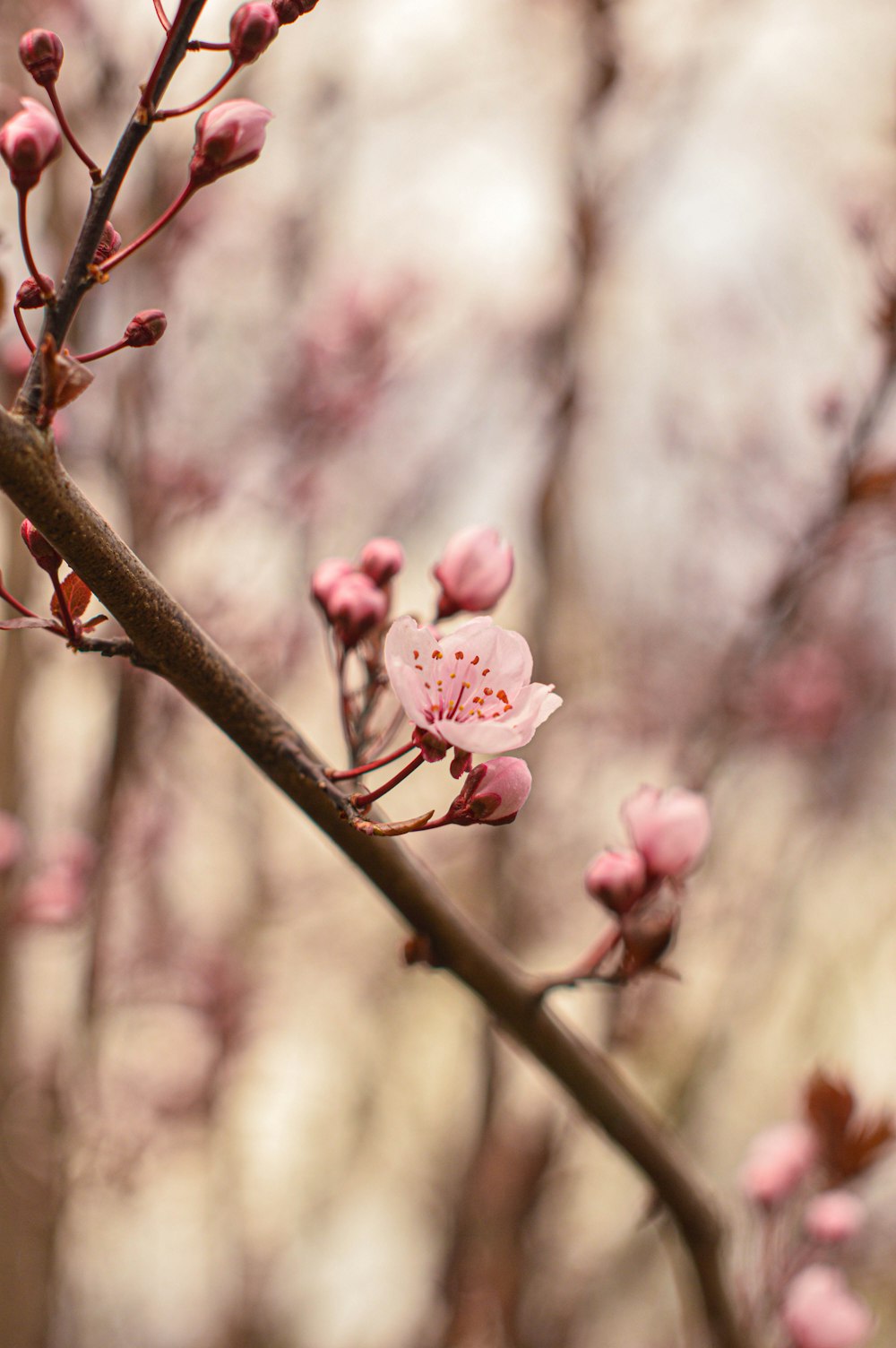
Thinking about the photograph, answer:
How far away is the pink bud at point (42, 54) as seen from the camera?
2.65 ft

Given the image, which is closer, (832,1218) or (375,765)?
(375,765)

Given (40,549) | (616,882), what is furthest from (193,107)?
(616,882)

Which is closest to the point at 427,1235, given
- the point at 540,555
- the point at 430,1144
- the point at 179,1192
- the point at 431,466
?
the point at 430,1144

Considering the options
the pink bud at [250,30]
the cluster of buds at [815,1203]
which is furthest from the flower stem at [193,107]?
the cluster of buds at [815,1203]

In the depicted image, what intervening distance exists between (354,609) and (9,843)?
6.26 feet

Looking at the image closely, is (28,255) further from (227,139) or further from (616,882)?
(616,882)

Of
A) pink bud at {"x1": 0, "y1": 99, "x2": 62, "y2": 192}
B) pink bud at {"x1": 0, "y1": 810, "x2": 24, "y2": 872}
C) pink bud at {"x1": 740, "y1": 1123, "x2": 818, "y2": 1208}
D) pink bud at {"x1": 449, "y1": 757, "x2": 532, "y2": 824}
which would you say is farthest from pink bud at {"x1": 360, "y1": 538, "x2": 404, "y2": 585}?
pink bud at {"x1": 0, "y1": 810, "x2": 24, "y2": 872}

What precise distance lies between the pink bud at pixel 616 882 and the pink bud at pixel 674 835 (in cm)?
4

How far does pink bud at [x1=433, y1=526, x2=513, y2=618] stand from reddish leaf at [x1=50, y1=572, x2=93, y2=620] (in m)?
0.53

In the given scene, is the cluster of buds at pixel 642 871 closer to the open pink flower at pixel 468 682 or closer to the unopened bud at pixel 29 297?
the open pink flower at pixel 468 682

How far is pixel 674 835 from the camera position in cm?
122

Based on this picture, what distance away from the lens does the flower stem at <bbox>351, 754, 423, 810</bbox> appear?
2.67 ft

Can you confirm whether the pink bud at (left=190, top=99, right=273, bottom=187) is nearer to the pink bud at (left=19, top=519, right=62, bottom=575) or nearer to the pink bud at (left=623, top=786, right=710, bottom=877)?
the pink bud at (left=19, top=519, right=62, bottom=575)

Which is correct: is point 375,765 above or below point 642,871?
above
